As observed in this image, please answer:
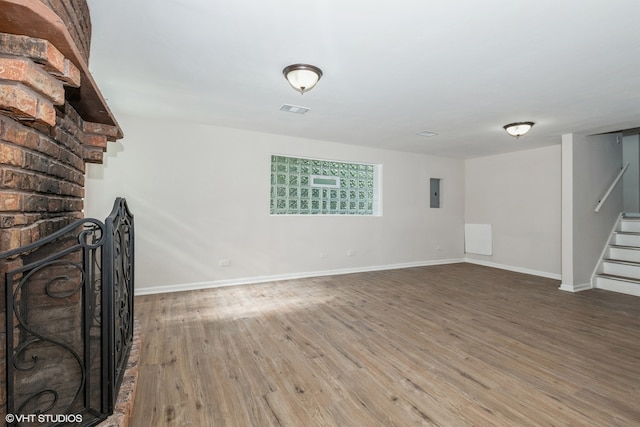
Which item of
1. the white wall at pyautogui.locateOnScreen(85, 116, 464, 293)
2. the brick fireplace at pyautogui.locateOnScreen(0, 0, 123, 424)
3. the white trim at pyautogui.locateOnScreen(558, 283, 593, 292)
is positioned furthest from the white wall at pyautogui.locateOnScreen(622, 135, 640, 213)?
the brick fireplace at pyautogui.locateOnScreen(0, 0, 123, 424)

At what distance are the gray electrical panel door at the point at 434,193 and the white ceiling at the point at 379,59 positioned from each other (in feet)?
8.73

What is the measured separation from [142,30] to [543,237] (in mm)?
6632

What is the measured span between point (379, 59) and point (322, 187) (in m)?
3.26

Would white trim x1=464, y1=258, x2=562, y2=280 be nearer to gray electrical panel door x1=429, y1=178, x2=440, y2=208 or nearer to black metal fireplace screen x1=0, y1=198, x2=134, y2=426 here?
gray electrical panel door x1=429, y1=178, x2=440, y2=208

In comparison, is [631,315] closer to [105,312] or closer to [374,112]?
[374,112]

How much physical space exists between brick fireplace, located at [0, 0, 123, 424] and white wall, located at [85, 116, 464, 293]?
2.70 meters

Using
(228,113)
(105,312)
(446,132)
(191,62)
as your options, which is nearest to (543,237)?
(446,132)

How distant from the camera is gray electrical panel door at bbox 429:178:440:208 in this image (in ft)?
22.0

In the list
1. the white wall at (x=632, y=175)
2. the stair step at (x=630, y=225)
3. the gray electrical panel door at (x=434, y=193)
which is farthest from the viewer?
the gray electrical panel door at (x=434, y=193)

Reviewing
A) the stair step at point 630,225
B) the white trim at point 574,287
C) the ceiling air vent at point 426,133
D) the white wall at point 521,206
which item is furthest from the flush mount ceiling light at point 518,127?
the stair step at point 630,225

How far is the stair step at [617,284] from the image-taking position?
4379mm

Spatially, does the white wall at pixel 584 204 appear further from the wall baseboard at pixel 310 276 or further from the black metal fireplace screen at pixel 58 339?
the black metal fireplace screen at pixel 58 339

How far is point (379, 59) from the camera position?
2.41 metres
